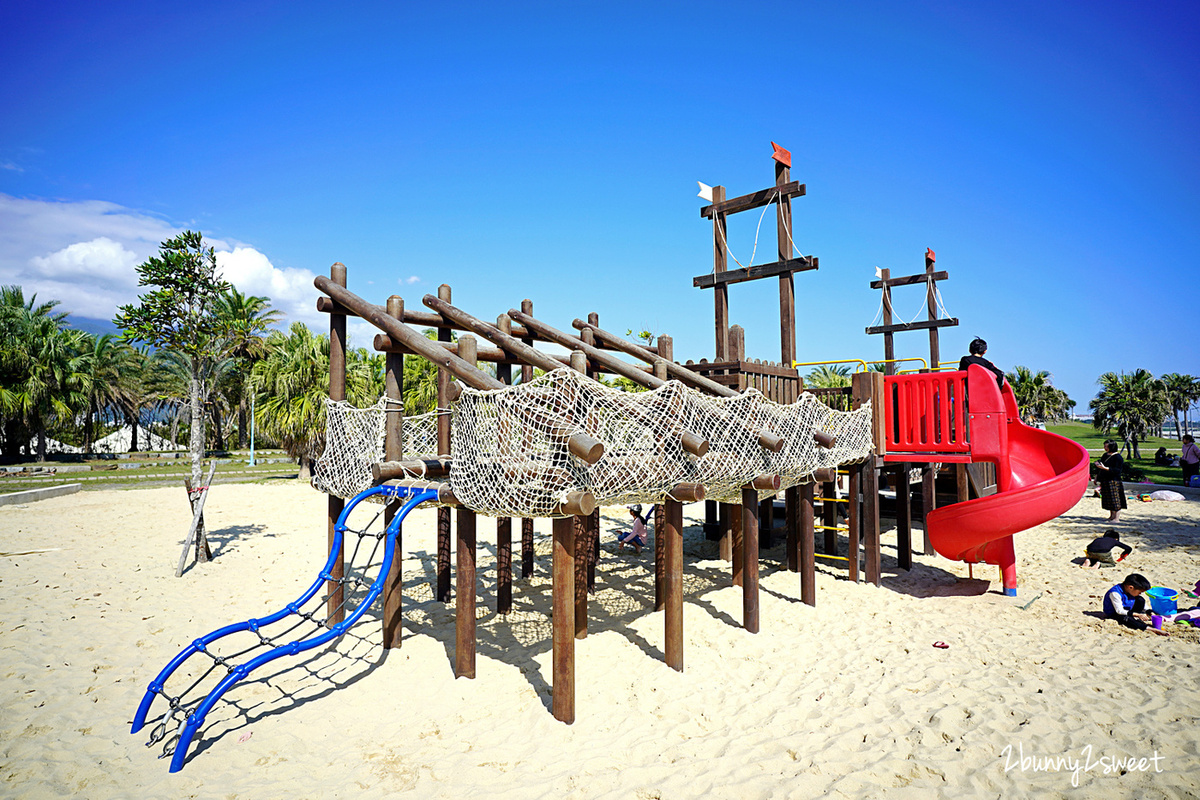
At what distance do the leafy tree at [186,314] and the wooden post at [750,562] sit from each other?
8386 mm

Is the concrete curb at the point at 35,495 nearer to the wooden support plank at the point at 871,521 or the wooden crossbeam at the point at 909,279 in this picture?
the wooden support plank at the point at 871,521

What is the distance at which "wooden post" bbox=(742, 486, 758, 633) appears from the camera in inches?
278

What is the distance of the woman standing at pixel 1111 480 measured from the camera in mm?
13096

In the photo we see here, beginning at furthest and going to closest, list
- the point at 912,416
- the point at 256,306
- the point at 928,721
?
the point at 256,306 → the point at 912,416 → the point at 928,721

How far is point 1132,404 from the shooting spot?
36.6 metres

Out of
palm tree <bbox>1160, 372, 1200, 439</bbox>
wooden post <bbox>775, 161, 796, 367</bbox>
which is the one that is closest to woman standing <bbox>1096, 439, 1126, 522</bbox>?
wooden post <bbox>775, 161, 796, 367</bbox>

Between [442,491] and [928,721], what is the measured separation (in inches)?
171

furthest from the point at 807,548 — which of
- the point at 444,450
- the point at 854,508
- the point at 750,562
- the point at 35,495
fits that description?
the point at 35,495

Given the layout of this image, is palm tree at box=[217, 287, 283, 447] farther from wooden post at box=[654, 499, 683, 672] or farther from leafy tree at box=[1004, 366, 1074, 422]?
leafy tree at box=[1004, 366, 1074, 422]

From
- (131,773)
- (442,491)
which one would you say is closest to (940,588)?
(442,491)

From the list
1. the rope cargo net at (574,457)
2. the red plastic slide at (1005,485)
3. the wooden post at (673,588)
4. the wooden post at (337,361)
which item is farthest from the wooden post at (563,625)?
the red plastic slide at (1005,485)

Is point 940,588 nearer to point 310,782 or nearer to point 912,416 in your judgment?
point 912,416

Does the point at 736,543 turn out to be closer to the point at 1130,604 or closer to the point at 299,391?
the point at 1130,604

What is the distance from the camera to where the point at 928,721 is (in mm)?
4789
